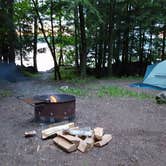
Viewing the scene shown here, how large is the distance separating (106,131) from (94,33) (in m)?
9.07

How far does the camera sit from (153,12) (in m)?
11.2

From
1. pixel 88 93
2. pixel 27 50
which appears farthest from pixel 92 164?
pixel 27 50

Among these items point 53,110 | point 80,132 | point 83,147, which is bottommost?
point 83,147

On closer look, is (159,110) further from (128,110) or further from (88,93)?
(88,93)

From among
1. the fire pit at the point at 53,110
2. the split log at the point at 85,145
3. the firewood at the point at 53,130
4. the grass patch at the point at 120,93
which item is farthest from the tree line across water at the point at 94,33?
the split log at the point at 85,145

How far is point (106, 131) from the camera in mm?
4297

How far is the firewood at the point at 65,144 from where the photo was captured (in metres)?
3.54

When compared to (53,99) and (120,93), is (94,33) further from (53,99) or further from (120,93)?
(53,99)

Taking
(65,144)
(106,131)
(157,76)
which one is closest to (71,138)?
(65,144)

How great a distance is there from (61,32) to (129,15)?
3.33m

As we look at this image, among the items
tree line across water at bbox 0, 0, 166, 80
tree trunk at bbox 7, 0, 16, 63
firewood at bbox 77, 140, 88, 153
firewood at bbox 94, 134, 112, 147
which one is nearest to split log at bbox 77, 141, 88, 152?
firewood at bbox 77, 140, 88, 153

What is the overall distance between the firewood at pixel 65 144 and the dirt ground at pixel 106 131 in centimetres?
7

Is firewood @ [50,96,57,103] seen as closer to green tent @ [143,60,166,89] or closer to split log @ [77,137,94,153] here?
split log @ [77,137,94,153]

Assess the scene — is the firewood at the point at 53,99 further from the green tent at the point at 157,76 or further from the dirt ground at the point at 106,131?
the green tent at the point at 157,76
